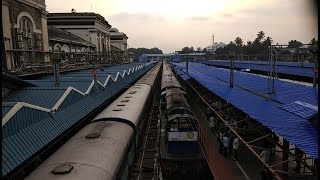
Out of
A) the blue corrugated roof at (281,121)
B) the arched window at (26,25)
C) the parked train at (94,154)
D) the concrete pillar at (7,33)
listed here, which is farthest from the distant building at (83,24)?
the parked train at (94,154)

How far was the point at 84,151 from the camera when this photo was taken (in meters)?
8.55

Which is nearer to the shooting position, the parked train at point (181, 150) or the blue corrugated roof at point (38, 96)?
the blue corrugated roof at point (38, 96)

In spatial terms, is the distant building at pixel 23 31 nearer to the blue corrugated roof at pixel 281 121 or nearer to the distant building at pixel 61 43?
the distant building at pixel 61 43

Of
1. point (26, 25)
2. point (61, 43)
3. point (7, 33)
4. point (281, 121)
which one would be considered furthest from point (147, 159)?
point (61, 43)

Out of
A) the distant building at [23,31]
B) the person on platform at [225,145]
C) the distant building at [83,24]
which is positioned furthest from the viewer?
the distant building at [83,24]

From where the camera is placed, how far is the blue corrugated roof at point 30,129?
25.3 feet

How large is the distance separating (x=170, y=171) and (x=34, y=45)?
23.3m

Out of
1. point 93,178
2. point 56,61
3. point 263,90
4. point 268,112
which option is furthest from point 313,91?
point 93,178

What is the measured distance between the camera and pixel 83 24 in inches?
2960

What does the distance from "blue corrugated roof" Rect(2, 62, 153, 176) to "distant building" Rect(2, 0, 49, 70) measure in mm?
14781

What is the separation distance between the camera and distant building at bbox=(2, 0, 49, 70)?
2716 cm

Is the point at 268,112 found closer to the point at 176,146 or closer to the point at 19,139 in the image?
the point at 176,146

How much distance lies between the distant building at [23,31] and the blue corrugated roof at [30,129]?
14781 millimetres

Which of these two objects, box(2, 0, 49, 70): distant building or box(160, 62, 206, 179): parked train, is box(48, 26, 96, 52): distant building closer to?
box(2, 0, 49, 70): distant building
